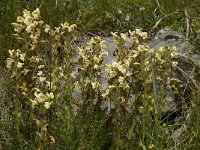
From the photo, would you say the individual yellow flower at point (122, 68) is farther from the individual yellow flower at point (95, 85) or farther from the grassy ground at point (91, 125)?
the individual yellow flower at point (95, 85)

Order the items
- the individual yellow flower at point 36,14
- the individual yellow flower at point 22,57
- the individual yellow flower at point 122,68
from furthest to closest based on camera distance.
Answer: the individual yellow flower at point 36,14
the individual yellow flower at point 22,57
the individual yellow flower at point 122,68

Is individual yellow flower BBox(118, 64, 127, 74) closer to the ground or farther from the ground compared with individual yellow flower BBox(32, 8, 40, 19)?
closer to the ground

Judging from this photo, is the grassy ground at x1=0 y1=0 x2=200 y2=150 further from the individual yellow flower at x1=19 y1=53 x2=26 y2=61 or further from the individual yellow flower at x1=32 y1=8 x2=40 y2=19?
the individual yellow flower at x1=32 y1=8 x2=40 y2=19

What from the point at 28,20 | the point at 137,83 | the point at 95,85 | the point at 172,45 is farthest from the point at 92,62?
the point at 172,45

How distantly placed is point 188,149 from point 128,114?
17.9 inches

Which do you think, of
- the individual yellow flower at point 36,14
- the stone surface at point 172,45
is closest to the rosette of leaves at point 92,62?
the individual yellow flower at point 36,14

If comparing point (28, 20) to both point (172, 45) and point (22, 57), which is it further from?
point (172, 45)

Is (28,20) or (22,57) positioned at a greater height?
(28,20)

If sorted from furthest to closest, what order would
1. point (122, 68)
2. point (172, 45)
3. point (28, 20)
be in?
point (172, 45) < point (28, 20) < point (122, 68)

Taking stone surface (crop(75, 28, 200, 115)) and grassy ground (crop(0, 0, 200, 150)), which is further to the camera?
stone surface (crop(75, 28, 200, 115))

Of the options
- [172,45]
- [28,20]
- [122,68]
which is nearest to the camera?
[122,68]

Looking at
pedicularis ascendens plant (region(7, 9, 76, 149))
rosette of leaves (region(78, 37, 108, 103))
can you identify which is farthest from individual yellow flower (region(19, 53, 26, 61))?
rosette of leaves (region(78, 37, 108, 103))

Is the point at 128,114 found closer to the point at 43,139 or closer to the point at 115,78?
the point at 115,78

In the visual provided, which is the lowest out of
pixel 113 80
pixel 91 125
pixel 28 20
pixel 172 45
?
pixel 91 125
